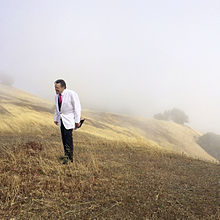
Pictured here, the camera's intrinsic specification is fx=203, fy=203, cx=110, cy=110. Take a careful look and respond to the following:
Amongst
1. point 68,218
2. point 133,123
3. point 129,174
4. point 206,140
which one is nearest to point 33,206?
point 68,218

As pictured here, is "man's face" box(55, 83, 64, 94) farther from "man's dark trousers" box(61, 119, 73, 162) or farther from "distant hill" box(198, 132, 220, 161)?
"distant hill" box(198, 132, 220, 161)

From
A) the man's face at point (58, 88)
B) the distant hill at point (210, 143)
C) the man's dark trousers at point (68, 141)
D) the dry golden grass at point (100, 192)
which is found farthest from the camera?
the distant hill at point (210, 143)

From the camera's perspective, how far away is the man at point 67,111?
5098mm

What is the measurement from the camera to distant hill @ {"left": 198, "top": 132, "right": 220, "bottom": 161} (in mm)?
54159

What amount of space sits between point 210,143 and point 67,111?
2325 inches

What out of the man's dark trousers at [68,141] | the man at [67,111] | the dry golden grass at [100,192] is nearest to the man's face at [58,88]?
the man at [67,111]

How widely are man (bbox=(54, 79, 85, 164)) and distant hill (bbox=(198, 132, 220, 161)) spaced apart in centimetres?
5479

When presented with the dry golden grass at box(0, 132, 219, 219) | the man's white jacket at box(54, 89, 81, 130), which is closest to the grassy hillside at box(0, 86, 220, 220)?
the dry golden grass at box(0, 132, 219, 219)

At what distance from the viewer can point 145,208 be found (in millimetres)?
3117

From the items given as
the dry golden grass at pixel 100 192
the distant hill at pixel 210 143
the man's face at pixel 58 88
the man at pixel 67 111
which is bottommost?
the distant hill at pixel 210 143

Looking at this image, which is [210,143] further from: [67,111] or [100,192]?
[100,192]

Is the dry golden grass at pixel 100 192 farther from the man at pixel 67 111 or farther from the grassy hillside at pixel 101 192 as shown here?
the man at pixel 67 111

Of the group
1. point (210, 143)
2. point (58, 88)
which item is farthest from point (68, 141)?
point (210, 143)

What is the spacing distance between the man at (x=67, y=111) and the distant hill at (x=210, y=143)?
5479 cm
